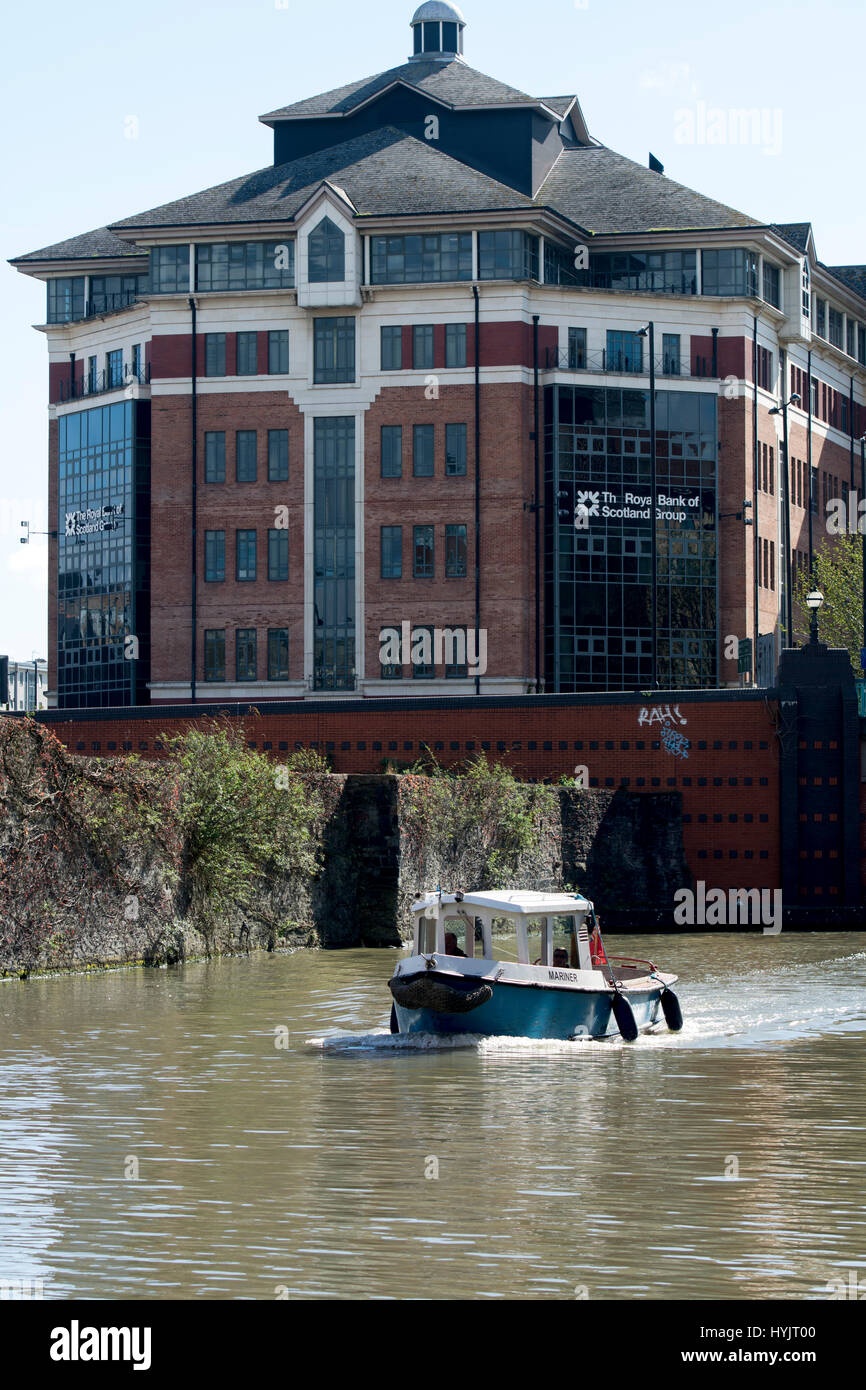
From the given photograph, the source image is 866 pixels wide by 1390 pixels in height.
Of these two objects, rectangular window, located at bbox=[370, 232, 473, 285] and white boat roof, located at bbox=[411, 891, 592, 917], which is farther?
rectangular window, located at bbox=[370, 232, 473, 285]

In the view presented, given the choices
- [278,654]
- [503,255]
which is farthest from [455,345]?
[278,654]

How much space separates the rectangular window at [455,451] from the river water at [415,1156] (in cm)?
4817

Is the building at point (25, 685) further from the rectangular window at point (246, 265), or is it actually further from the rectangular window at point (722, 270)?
the rectangular window at point (722, 270)

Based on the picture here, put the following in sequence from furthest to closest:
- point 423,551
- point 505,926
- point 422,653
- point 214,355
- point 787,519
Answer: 1. point 214,355
2. point 423,551
3. point 422,653
4. point 787,519
5. point 505,926

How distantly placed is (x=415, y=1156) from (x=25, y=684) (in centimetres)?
14897

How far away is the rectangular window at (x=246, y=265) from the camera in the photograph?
76.9 meters

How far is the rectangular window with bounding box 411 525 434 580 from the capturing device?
75250 mm

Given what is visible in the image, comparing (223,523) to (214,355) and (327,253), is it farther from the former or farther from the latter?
(327,253)

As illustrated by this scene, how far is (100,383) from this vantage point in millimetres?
82000

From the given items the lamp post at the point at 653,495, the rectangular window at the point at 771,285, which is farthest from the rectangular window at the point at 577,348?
the rectangular window at the point at 771,285

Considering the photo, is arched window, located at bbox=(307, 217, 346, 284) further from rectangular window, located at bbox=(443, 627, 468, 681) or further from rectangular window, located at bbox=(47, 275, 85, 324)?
rectangular window, located at bbox=(443, 627, 468, 681)

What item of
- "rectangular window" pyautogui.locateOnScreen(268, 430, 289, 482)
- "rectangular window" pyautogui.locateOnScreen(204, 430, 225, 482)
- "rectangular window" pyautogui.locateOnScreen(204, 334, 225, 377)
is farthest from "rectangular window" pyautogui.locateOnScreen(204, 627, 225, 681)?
"rectangular window" pyautogui.locateOnScreen(204, 334, 225, 377)

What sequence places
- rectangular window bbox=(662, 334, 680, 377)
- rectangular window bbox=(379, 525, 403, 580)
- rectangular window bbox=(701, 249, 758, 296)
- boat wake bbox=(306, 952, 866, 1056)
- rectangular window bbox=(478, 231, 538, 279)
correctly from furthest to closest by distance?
rectangular window bbox=(701, 249, 758, 296) → rectangular window bbox=(662, 334, 680, 377) → rectangular window bbox=(379, 525, 403, 580) → rectangular window bbox=(478, 231, 538, 279) → boat wake bbox=(306, 952, 866, 1056)

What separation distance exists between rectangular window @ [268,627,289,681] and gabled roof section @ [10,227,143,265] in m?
19.1
